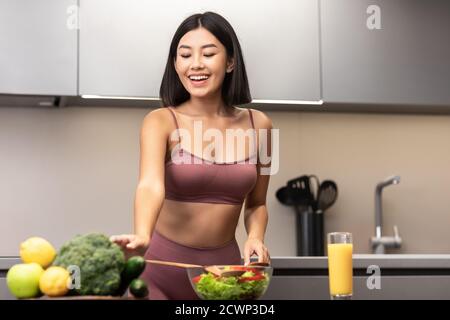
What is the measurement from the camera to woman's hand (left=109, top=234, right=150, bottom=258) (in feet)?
4.61

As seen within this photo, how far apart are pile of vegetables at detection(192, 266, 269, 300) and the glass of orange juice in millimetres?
203

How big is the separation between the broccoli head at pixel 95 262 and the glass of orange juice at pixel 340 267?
47 cm

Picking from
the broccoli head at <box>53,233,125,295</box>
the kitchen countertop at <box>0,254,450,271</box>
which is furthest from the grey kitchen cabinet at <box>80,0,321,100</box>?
the broccoli head at <box>53,233,125,295</box>

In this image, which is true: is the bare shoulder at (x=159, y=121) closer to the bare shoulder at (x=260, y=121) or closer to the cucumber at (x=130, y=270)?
the bare shoulder at (x=260, y=121)

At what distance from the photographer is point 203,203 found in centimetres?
207

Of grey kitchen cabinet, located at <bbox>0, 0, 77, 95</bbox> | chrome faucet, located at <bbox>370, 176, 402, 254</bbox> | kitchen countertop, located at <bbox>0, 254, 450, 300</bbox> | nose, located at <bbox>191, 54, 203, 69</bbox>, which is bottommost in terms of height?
kitchen countertop, located at <bbox>0, 254, 450, 300</bbox>

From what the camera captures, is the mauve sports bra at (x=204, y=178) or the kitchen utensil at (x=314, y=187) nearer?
the mauve sports bra at (x=204, y=178)

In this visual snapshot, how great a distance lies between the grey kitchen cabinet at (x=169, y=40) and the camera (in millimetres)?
2955

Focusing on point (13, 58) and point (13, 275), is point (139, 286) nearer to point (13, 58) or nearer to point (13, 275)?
point (13, 275)

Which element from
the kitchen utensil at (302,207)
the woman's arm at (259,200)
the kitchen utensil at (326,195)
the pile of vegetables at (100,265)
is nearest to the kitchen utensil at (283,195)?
the kitchen utensil at (302,207)

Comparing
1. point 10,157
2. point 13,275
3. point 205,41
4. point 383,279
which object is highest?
point 205,41

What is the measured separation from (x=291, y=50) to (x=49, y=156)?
1.03 m

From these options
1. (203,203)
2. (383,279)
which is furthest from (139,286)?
(383,279)

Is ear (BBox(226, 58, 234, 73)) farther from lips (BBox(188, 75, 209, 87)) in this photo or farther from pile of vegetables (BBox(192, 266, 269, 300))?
pile of vegetables (BBox(192, 266, 269, 300))
